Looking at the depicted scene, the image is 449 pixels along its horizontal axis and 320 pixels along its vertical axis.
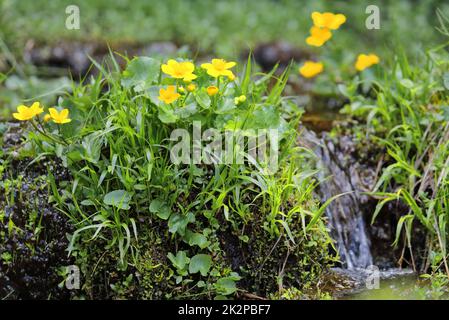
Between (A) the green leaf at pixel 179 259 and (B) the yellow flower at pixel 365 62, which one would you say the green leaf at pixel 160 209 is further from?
(B) the yellow flower at pixel 365 62

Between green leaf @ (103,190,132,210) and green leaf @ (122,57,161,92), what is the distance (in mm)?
529

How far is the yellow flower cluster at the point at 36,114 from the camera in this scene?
9.38 feet

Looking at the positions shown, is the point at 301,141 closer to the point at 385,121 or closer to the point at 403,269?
the point at 385,121

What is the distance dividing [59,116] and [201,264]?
0.89 m

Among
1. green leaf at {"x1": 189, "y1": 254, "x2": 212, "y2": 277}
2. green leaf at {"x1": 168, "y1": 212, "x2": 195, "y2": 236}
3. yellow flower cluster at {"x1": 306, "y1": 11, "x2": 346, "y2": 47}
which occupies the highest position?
yellow flower cluster at {"x1": 306, "y1": 11, "x2": 346, "y2": 47}

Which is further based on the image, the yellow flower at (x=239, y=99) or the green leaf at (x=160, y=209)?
the yellow flower at (x=239, y=99)

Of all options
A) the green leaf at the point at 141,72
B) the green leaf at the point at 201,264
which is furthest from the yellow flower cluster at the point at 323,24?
the green leaf at the point at 201,264

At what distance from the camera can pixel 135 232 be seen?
2.84 metres

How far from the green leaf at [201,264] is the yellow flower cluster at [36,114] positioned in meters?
0.82

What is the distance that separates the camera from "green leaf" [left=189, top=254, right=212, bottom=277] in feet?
9.48

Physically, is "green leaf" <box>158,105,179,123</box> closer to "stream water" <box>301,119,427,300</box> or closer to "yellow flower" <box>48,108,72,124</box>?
"yellow flower" <box>48,108,72,124</box>

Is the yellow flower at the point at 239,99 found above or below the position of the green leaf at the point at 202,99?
below

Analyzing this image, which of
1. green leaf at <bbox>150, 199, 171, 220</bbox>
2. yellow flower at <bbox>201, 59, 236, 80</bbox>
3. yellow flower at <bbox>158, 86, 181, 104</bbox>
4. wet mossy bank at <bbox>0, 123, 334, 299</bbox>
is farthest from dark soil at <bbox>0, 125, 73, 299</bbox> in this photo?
yellow flower at <bbox>201, 59, 236, 80</bbox>
